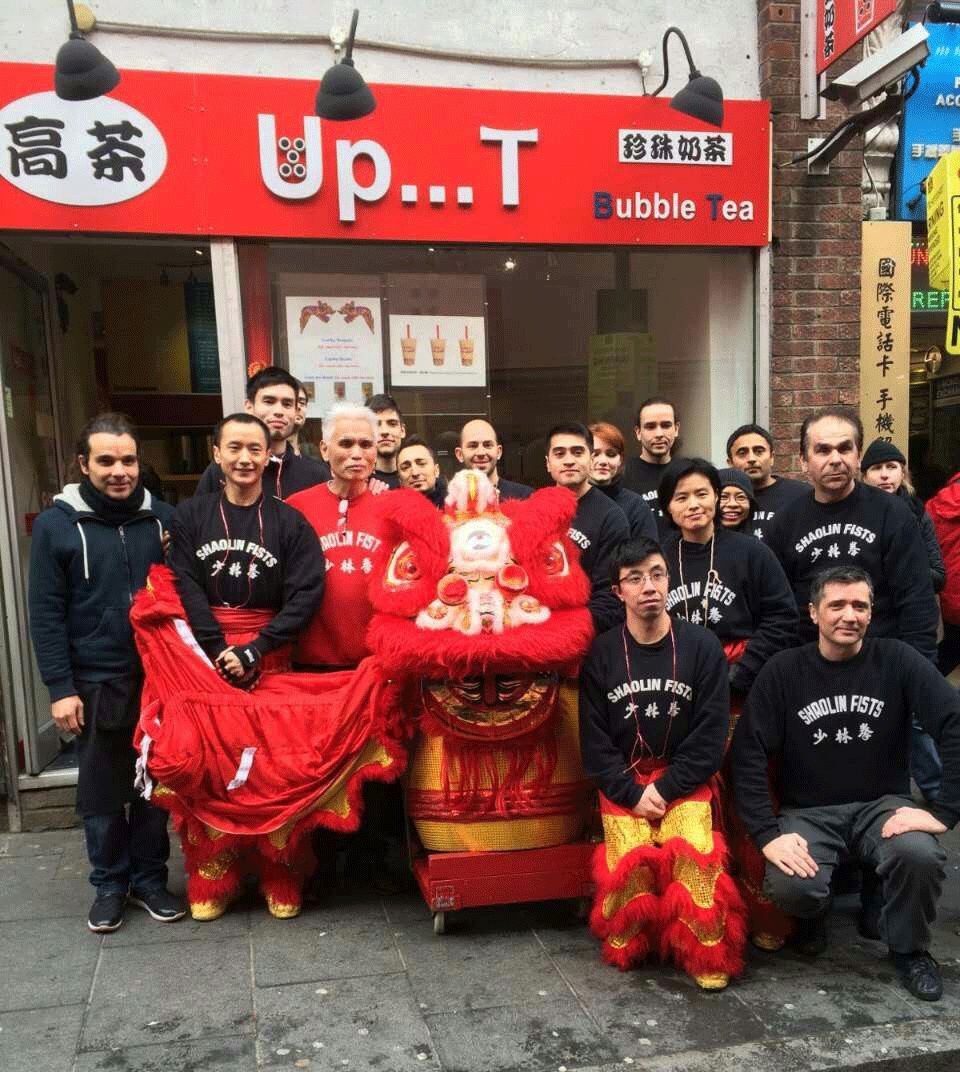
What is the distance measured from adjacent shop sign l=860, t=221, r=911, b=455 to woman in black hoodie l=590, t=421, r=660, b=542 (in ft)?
6.42

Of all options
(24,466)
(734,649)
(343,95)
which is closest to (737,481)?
(734,649)

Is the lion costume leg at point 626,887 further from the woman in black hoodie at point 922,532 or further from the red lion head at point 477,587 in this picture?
the woman in black hoodie at point 922,532

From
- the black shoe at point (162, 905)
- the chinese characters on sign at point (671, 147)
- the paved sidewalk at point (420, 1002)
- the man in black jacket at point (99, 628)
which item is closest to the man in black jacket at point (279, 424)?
the man in black jacket at point (99, 628)

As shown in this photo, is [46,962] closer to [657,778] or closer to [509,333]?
[657,778]

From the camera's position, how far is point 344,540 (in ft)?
12.8

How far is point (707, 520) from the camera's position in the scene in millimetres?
3664

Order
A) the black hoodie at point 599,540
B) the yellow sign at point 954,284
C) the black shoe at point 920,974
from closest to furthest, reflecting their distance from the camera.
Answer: the black shoe at point 920,974, the black hoodie at point 599,540, the yellow sign at point 954,284

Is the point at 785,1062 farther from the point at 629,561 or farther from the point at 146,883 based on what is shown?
the point at 146,883

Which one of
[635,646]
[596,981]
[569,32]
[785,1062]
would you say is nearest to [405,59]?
[569,32]

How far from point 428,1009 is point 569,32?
496 cm

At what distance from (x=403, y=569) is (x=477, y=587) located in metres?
0.29

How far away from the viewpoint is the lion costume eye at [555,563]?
346cm

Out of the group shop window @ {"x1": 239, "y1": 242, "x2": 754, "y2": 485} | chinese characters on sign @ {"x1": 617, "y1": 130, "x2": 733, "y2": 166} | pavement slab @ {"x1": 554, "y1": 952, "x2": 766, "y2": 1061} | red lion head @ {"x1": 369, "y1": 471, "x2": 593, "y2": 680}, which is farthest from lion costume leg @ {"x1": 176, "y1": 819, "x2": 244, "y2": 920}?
chinese characters on sign @ {"x1": 617, "y1": 130, "x2": 733, "y2": 166}

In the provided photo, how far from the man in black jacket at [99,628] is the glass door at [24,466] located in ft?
4.04
